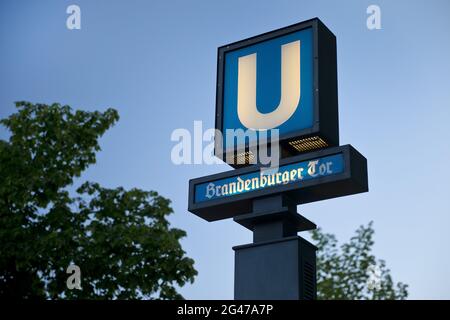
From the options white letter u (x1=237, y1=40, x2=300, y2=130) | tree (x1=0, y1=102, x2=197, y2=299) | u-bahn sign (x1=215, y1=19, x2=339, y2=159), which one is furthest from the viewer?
tree (x1=0, y1=102, x2=197, y2=299)

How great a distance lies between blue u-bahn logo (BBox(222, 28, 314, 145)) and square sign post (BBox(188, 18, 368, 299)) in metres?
0.01

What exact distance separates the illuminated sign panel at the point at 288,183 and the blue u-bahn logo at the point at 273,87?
617 millimetres

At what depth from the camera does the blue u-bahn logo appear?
858 centimetres

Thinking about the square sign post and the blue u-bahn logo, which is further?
the blue u-bahn logo

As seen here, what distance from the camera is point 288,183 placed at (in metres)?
8.00

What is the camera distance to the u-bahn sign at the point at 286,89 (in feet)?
27.9

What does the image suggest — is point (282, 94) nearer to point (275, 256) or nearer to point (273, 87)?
point (273, 87)

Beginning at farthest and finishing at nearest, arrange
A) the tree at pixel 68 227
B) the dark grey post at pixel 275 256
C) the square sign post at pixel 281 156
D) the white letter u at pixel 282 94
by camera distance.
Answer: the tree at pixel 68 227
the white letter u at pixel 282 94
the square sign post at pixel 281 156
the dark grey post at pixel 275 256

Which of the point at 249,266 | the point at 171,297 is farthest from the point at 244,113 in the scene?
the point at 171,297

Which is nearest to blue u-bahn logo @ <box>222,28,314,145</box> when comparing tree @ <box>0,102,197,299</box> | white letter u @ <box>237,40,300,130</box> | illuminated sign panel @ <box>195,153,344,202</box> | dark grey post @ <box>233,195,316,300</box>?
white letter u @ <box>237,40,300,130</box>

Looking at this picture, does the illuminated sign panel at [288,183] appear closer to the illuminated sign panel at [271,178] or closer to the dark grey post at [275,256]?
the illuminated sign panel at [271,178]

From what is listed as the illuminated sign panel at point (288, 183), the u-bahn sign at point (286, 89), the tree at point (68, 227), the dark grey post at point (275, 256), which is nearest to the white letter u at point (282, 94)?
the u-bahn sign at point (286, 89)

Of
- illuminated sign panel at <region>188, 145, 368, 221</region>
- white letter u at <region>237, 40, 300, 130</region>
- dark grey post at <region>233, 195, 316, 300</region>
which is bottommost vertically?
dark grey post at <region>233, 195, 316, 300</region>

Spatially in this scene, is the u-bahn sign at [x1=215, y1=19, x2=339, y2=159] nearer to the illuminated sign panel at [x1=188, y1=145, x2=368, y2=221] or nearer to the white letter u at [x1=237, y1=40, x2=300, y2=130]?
the white letter u at [x1=237, y1=40, x2=300, y2=130]
